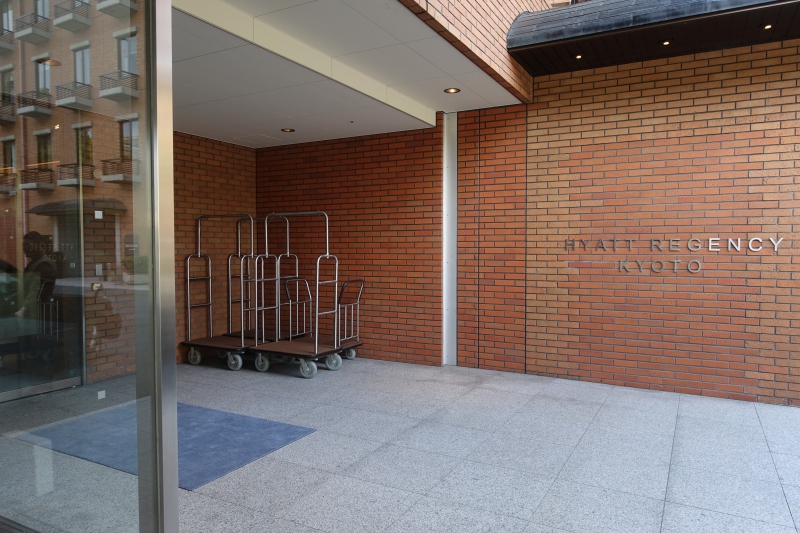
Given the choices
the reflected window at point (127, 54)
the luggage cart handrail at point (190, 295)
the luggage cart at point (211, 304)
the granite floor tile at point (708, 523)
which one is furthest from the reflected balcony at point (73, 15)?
the luggage cart handrail at point (190, 295)

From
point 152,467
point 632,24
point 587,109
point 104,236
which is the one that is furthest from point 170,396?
point 587,109

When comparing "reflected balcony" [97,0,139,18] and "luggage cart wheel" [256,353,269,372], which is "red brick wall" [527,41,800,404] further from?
"reflected balcony" [97,0,139,18]

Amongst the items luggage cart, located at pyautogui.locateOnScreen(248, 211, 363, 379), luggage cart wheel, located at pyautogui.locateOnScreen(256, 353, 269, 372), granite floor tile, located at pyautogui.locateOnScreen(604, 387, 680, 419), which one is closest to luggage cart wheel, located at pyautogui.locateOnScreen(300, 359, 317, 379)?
luggage cart, located at pyautogui.locateOnScreen(248, 211, 363, 379)

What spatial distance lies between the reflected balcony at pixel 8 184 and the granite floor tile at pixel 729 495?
142 inches

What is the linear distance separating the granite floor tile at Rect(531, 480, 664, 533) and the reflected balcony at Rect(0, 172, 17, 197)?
285 centimetres

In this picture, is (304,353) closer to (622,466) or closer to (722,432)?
(622,466)

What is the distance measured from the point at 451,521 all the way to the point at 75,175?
7.80 feet

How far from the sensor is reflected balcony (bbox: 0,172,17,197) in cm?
215

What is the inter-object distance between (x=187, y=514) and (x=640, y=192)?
4.93 meters

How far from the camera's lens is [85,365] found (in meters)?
2.11

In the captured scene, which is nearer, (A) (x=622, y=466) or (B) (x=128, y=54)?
(B) (x=128, y=54)

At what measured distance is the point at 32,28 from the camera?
2.02 meters

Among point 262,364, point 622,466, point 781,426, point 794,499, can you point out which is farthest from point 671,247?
point 262,364

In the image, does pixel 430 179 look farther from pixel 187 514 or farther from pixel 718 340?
pixel 187 514
